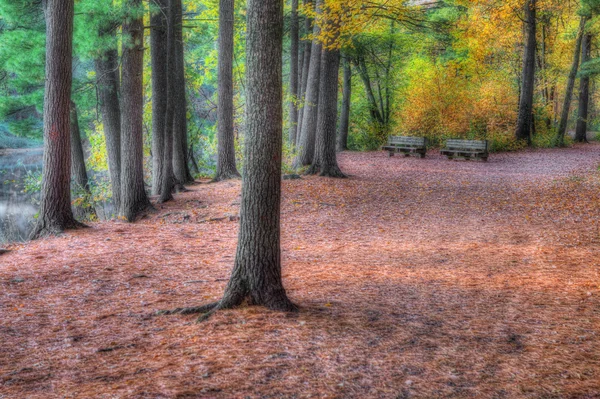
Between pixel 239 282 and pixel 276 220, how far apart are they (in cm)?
71

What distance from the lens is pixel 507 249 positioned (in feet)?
26.0

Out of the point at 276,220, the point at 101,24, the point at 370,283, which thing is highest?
the point at 101,24

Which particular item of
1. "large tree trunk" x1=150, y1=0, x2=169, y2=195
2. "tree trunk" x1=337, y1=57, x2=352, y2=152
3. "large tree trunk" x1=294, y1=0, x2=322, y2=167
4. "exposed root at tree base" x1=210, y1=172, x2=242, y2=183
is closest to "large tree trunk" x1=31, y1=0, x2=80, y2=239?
"large tree trunk" x1=150, y1=0, x2=169, y2=195

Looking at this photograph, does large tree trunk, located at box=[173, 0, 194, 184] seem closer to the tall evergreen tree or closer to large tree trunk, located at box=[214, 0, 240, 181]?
large tree trunk, located at box=[214, 0, 240, 181]

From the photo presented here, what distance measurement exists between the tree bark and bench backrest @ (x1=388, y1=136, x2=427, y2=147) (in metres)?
12.1

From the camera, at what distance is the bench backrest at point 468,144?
1995 centimetres

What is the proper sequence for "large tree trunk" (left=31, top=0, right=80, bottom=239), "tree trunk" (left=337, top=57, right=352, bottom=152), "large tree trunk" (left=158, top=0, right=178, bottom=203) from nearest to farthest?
"large tree trunk" (left=31, top=0, right=80, bottom=239) → "large tree trunk" (left=158, top=0, right=178, bottom=203) → "tree trunk" (left=337, top=57, right=352, bottom=152)

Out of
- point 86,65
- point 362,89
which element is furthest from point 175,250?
point 362,89

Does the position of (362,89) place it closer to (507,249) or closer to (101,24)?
(101,24)

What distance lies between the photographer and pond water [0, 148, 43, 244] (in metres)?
14.6

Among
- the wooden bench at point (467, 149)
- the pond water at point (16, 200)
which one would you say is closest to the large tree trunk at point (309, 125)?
the wooden bench at point (467, 149)

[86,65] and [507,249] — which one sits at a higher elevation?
[86,65]

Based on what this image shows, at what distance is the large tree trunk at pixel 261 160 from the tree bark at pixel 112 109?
9.33 m

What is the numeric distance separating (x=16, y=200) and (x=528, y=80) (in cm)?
2251
